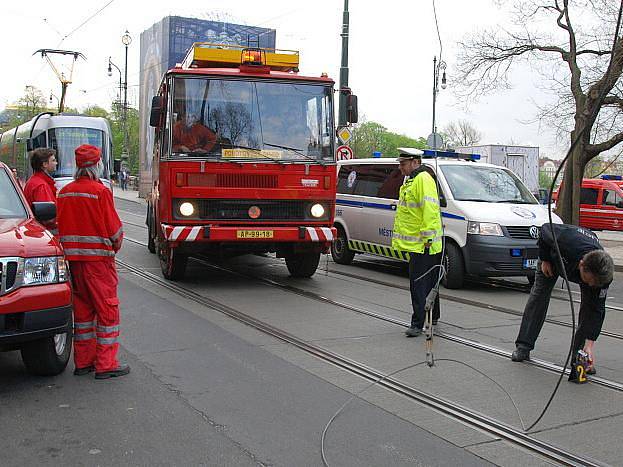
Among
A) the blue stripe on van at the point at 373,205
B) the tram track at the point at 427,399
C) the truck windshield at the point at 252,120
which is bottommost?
the tram track at the point at 427,399

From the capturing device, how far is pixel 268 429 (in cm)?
479

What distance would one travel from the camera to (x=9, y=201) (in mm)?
6578

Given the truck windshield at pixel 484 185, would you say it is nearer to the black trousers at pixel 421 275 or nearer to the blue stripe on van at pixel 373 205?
the blue stripe on van at pixel 373 205

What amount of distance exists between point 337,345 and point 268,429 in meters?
2.54

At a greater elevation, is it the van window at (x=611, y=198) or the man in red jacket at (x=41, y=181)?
the man in red jacket at (x=41, y=181)

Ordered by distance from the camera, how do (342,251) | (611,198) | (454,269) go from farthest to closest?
(611,198) → (342,251) → (454,269)

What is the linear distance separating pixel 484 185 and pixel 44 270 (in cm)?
827

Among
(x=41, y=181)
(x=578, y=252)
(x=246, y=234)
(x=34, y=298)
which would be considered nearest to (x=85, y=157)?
(x=34, y=298)

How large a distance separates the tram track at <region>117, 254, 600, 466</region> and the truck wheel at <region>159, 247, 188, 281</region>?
6.68 feet

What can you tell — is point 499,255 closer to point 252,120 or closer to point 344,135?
point 252,120

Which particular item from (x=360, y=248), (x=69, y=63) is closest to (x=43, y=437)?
(x=360, y=248)

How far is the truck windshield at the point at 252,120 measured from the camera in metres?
10.4

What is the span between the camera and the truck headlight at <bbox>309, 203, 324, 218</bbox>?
35.1 ft

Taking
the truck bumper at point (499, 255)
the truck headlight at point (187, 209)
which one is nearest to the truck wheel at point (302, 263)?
the truck headlight at point (187, 209)
